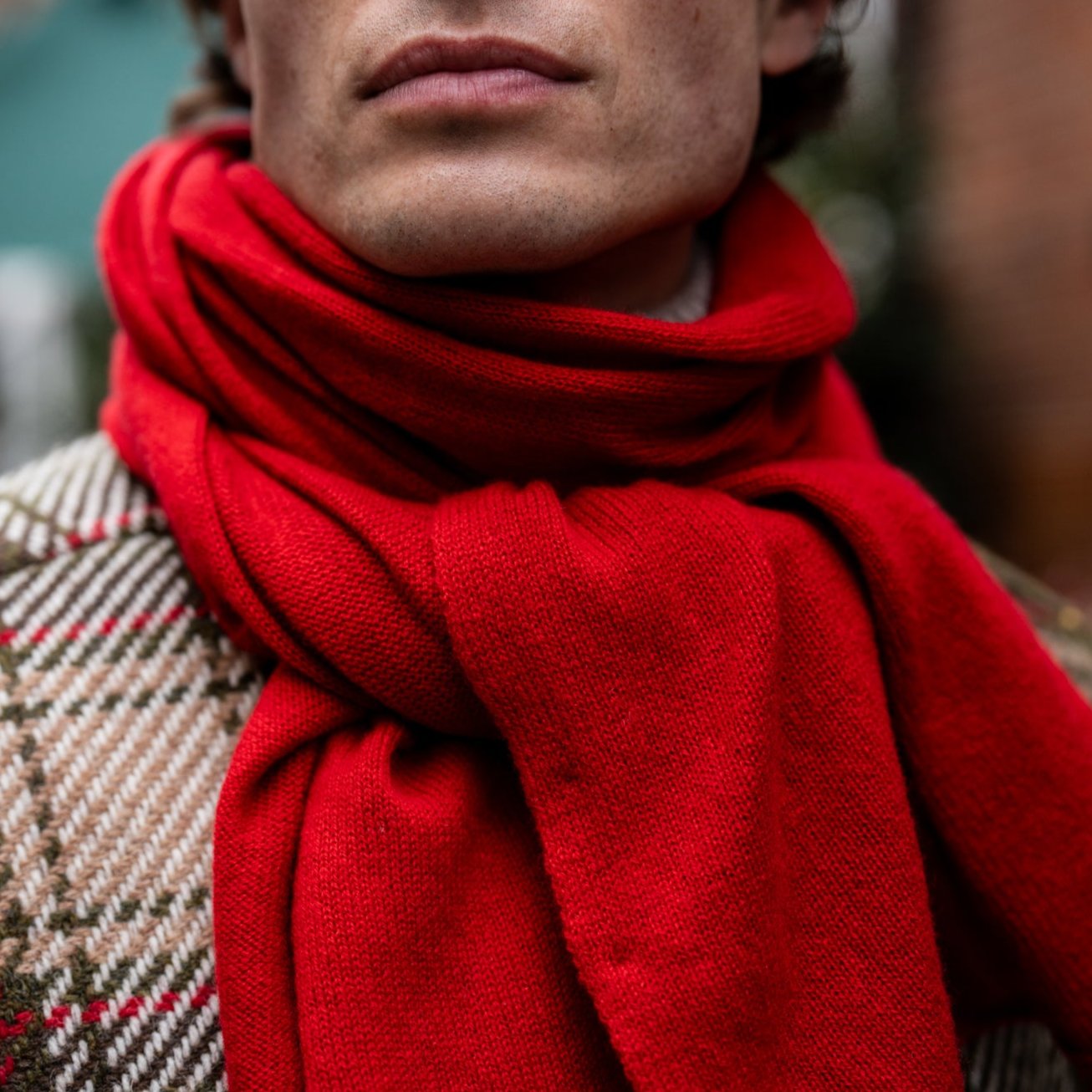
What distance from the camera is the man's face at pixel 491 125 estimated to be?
3.78 ft

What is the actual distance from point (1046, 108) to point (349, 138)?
4.28 metres

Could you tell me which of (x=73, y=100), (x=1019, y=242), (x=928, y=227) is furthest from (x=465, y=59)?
(x=928, y=227)

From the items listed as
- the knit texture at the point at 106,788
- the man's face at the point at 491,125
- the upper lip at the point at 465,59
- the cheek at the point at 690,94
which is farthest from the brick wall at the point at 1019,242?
the knit texture at the point at 106,788

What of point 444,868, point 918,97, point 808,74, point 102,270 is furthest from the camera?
point 918,97

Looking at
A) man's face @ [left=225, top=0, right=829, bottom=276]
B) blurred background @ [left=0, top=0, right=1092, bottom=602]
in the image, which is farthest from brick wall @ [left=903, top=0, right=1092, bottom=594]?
man's face @ [left=225, top=0, right=829, bottom=276]

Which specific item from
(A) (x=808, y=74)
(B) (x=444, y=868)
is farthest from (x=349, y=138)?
(A) (x=808, y=74)

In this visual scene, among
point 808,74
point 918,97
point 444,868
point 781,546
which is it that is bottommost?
point 918,97

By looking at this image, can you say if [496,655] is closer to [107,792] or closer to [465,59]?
[107,792]

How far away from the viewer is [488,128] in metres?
1.16

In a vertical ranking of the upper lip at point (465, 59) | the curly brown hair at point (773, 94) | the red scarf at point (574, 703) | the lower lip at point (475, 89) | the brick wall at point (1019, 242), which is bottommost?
the brick wall at point (1019, 242)

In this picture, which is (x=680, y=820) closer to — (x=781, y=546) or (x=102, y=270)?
(x=781, y=546)

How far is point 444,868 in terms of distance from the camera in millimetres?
1014

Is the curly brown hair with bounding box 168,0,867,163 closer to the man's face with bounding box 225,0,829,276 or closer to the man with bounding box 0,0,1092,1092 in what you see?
the man with bounding box 0,0,1092,1092

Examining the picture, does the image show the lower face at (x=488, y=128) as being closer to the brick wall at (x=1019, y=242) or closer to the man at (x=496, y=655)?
the man at (x=496, y=655)
